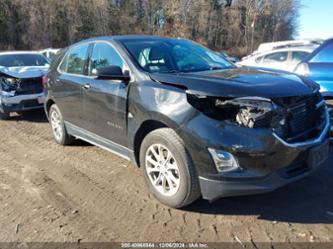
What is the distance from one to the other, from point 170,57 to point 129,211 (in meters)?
1.92

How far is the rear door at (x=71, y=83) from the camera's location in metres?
5.06

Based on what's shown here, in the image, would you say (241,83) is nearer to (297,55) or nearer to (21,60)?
(21,60)

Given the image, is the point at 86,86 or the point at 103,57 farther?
the point at 86,86

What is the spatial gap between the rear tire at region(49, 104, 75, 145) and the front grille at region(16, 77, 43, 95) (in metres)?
2.50

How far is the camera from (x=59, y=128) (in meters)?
6.03

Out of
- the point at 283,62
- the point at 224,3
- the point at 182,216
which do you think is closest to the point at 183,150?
the point at 182,216

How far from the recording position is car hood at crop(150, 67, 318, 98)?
3.22 meters

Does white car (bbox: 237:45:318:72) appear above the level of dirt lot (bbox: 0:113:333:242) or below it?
above

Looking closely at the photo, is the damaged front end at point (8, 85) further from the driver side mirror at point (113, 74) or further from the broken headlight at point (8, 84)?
the driver side mirror at point (113, 74)

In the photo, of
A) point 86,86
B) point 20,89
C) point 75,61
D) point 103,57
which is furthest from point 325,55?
point 20,89

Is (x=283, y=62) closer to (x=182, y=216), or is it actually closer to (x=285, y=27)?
(x=182, y=216)

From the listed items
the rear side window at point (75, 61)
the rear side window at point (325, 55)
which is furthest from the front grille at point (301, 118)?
the rear side window at point (75, 61)

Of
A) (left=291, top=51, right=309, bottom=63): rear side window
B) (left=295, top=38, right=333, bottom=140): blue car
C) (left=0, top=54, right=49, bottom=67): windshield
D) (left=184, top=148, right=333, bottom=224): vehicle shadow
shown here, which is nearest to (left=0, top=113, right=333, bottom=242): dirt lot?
(left=184, top=148, right=333, bottom=224): vehicle shadow

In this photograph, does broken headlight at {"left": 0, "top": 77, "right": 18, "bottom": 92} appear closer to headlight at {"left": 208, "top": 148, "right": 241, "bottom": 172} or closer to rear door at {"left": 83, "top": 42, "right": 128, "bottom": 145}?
rear door at {"left": 83, "top": 42, "right": 128, "bottom": 145}
